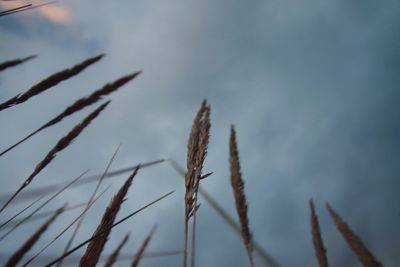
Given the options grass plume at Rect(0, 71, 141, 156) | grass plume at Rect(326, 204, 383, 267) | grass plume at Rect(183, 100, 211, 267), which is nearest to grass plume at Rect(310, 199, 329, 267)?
grass plume at Rect(326, 204, 383, 267)

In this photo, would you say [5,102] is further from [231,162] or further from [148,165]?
[231,162]

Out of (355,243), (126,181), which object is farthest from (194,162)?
(355,243)

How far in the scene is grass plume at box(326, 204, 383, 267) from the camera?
1533mm

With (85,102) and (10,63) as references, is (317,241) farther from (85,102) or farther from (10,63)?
(10,63)

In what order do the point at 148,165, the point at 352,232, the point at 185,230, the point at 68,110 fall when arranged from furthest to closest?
the point at 352,232 < the point at 148,165 < the point at 68,110 < the point at 185,230

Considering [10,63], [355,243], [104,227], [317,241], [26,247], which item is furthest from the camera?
[317,241]

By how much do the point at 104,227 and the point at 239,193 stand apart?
0.63 m

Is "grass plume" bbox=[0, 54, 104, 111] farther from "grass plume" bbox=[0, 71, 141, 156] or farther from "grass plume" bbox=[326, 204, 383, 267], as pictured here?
"grass plume" bbox=[326, 204, 383, 267]

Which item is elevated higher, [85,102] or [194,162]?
[85,102]

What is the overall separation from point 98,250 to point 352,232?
5.01 ft

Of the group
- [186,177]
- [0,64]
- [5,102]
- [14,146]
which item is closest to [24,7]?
[0,64]

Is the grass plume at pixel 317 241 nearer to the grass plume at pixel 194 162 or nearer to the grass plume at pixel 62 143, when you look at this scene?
the grass plume at pixel 194 162

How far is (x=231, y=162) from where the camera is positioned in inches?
62.5

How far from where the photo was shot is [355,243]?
177 centimetres
